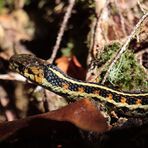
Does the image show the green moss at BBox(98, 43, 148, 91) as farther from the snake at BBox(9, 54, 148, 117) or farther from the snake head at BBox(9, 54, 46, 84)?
the snake head at BBox(9, 54, 46, 84)

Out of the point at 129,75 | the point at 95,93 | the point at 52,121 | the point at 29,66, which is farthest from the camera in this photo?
the point at 129,75

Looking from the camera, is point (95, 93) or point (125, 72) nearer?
point (95, 93)

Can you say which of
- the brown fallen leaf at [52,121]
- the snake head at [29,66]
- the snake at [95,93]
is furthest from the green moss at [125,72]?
the brown fallen leaf at [52,121]

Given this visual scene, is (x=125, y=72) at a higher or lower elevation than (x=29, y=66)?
lower

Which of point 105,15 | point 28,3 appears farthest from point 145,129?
point 28,3

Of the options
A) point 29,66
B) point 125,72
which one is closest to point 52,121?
point 29,66

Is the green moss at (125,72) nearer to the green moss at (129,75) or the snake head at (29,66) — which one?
the green moss at (129,75)

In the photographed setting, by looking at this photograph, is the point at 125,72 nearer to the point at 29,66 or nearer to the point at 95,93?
the point at 95,93

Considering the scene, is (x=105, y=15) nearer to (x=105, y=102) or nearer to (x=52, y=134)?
(x=105, y=102)
